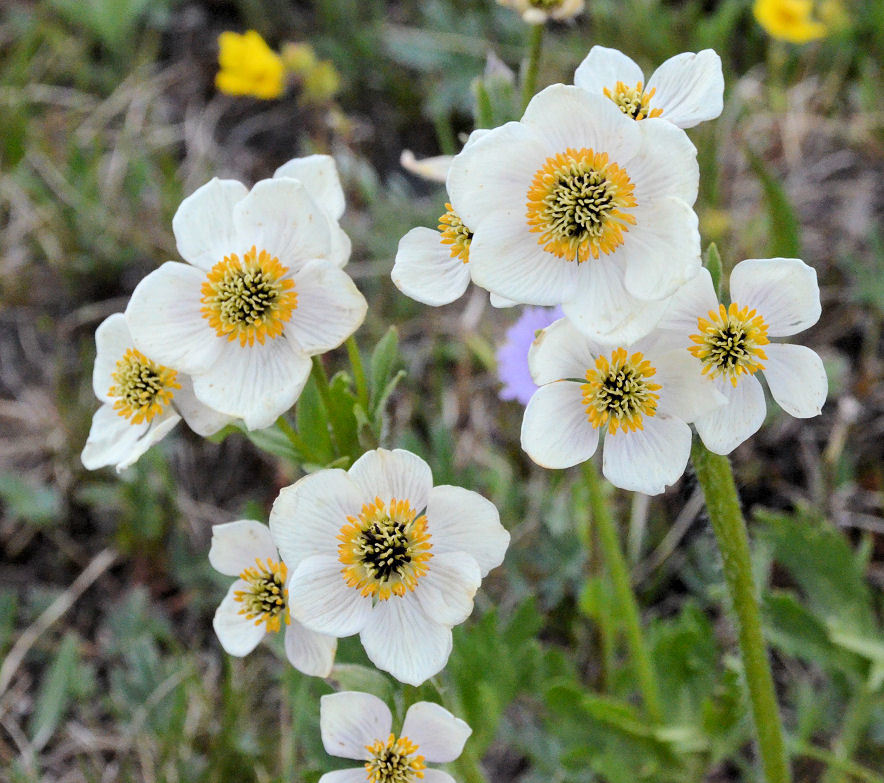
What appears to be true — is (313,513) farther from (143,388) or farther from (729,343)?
(729,343)

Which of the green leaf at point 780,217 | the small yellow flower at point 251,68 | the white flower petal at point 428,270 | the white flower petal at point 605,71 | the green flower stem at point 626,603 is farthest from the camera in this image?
the small yellow flower at point 251,68

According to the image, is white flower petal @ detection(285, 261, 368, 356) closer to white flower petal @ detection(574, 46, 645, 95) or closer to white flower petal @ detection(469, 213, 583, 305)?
white flower petal @ detection(469, 213, 583, 305)

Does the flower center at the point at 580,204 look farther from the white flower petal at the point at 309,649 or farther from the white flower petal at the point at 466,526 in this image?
the white flower petal at the point at 309,649

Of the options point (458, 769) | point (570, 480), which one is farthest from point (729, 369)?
point (570, 480)


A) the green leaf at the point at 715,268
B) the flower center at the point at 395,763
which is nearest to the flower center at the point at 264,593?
the flower center at the point at 395,763

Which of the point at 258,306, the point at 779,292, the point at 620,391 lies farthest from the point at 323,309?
the point at 779,292

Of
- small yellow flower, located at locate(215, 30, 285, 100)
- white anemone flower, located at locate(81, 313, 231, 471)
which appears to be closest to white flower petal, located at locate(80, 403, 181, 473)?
white anemone flower, located at locate(81, 313, 231, 471)
